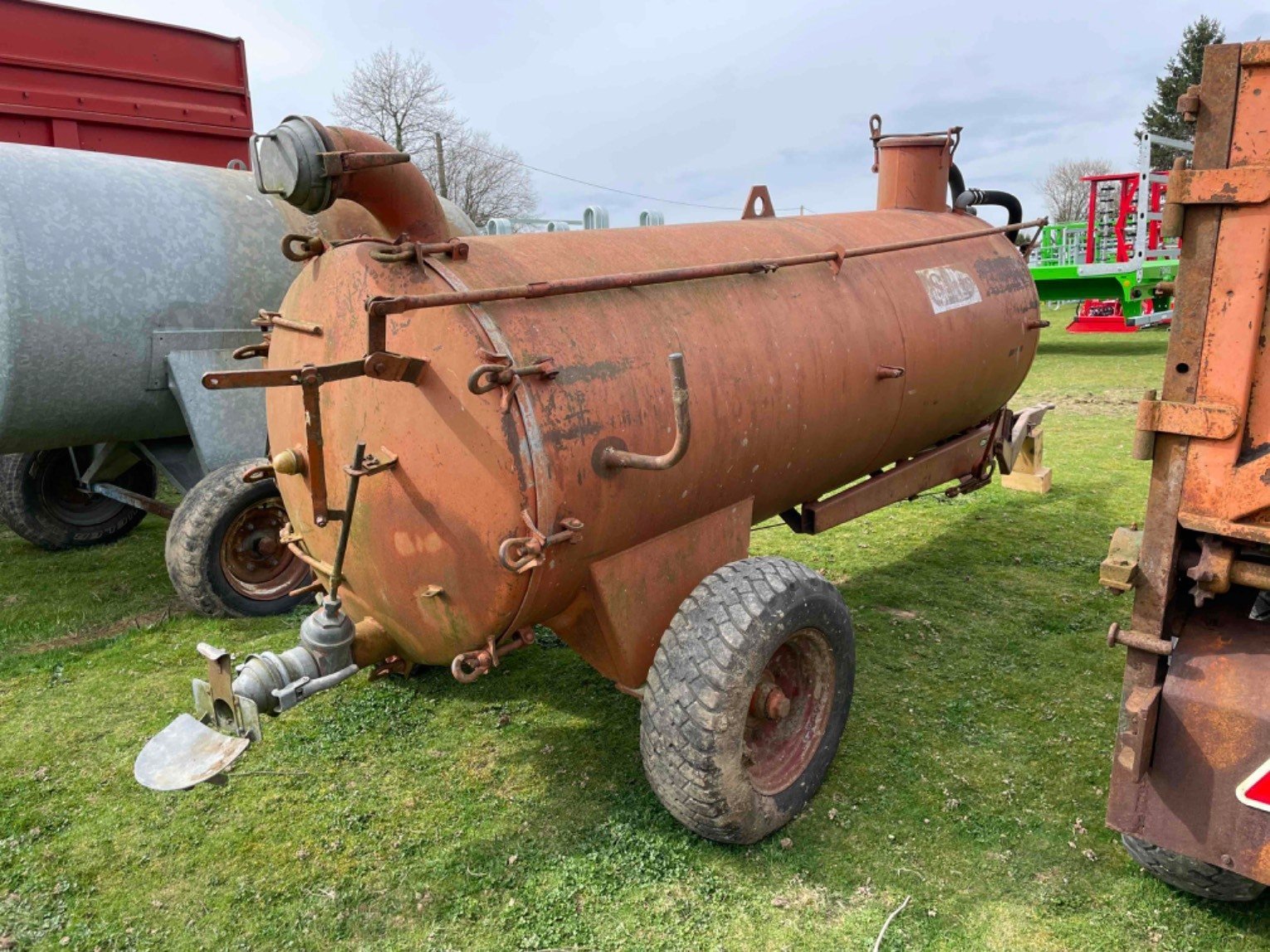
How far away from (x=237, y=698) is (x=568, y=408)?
121 centimetres

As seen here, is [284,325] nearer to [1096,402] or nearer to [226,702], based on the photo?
[226,702]

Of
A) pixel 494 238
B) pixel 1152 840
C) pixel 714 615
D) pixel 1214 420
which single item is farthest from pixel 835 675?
pixel 494 238

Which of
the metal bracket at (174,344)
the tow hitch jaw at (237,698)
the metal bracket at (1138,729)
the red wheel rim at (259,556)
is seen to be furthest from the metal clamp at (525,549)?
the metal bracket at (174,344)

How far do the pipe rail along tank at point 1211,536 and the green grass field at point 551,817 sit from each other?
0.44 metres

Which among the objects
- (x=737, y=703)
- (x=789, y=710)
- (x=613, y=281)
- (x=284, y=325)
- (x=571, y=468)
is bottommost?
(x=789, y=710)

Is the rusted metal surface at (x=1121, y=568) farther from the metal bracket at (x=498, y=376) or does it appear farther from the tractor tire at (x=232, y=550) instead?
the tractor tire at (x=232, y=550)

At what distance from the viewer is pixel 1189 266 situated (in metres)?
2.12

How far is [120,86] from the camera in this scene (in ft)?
20.9

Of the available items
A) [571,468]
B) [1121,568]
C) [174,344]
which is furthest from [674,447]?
[174,344]

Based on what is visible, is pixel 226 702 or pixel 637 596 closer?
pixel 226 702

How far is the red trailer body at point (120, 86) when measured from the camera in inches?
236

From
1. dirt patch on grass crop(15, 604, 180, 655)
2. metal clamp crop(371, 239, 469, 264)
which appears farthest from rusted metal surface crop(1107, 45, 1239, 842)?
dirt patch on grass crop(15, 604, 180, 655)

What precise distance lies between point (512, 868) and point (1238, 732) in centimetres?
199

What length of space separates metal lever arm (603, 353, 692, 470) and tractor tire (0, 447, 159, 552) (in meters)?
4.44
